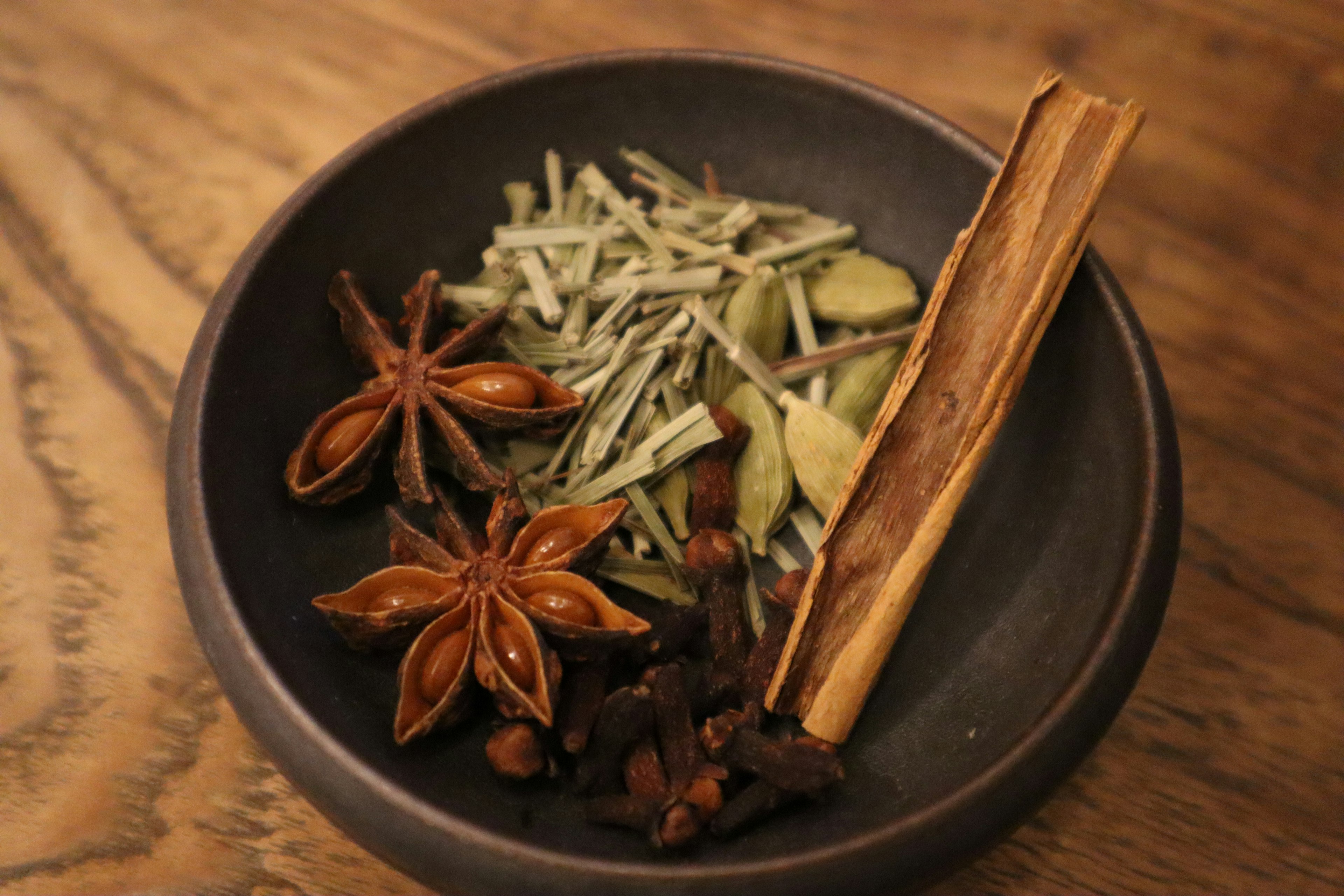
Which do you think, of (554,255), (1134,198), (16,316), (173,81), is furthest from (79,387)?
(1134,198)

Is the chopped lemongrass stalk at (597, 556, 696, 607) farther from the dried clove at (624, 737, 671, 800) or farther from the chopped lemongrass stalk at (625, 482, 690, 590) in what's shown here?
the dried clove at (624, 737, 671, 800)

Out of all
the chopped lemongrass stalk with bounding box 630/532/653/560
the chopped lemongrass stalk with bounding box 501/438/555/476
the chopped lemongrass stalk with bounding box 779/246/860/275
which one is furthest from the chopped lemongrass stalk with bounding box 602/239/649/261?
the chopped lemongrass stalk with bounding box 630/532/653/560

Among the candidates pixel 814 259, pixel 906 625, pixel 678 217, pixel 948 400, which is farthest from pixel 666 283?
pixel 906 625

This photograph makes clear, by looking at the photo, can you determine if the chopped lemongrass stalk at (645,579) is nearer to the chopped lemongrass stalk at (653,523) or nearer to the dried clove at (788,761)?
the chopped lemongrass stalk at (653,523)

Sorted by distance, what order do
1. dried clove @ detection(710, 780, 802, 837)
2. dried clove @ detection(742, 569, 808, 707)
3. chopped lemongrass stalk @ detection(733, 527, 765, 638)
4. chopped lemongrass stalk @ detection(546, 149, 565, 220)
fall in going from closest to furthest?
dried clove @ detection(710, 780, 802, 837) → dried clove @ detection(742, 569, 808, 707) → chopped lemongrass stalk @ detection(733, 527, 765, 638) → chopped lemongrass stalk @ detection(546, 149, 565, 220)

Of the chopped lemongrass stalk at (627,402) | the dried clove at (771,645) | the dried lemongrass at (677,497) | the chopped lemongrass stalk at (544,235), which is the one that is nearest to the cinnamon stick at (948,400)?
the dried clove at (771,645)

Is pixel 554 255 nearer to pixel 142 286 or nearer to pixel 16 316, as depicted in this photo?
pixel 142 286
